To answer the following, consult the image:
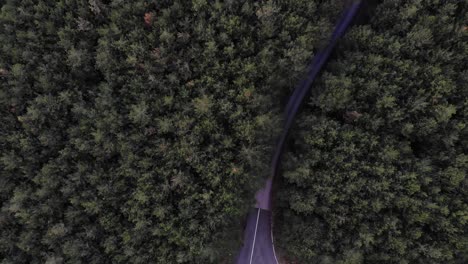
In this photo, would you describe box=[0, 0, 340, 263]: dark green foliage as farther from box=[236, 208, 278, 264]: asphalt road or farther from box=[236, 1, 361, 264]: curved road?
box=[236, 208, 278, 264]: asphalt road

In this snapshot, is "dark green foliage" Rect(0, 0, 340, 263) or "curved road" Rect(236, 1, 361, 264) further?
"curved road" Rect(236, 1, 361, 264)

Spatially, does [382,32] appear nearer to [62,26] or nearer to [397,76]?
[397,76]

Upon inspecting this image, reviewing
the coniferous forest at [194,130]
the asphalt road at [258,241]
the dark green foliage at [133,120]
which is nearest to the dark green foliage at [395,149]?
the coniferous forest at [194,130]

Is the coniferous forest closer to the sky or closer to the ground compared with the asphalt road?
closer to the sky

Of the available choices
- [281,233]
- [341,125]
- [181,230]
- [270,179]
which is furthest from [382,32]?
[181,230]

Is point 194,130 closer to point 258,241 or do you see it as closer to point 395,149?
point 258,241

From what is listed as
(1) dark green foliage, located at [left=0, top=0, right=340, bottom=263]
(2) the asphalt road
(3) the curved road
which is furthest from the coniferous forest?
(2) the asphalt road
